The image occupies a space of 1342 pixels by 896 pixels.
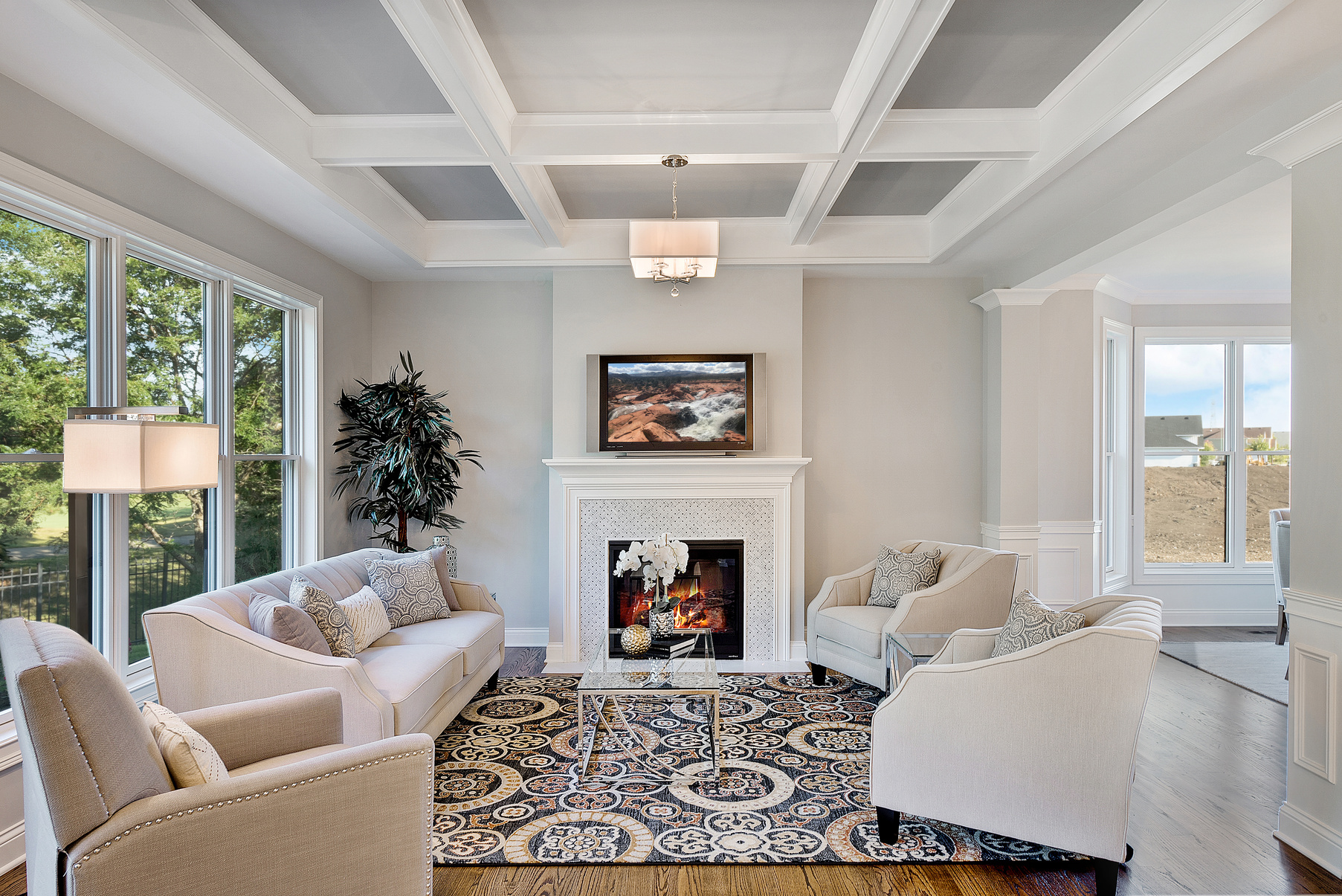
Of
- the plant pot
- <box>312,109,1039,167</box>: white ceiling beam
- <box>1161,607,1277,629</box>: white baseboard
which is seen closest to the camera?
<box>312,109,1039,167</box>: white ceiling beam

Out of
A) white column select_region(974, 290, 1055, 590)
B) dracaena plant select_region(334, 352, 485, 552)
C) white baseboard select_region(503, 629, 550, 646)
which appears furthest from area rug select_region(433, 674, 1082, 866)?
white column select_region(974, 290, 1055, 590)

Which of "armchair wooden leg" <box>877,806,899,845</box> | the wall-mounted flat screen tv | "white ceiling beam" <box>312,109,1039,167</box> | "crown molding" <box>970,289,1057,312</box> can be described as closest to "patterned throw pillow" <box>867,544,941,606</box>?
the wall-mounted flat screen tv

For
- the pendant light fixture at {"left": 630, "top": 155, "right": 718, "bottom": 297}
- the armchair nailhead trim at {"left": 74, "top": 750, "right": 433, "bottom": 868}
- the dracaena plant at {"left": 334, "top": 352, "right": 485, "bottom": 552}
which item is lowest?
the armchair nailhead trim at {"left": 74, "top": 750, "right": 433, "bottom": 868}

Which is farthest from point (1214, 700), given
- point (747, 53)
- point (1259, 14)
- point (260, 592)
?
point (260, 592)

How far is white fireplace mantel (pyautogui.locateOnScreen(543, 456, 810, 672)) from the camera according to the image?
15.8ft

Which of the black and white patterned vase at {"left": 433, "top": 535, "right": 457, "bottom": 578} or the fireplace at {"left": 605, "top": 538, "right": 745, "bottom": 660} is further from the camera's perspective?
the fireplace at {"left": 605, "top": 538, "right": 745, "bottom": 660}

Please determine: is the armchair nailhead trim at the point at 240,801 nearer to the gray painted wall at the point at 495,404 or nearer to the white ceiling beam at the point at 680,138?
the white ceiling beam at the point at 680,138

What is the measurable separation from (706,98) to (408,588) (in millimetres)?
2805

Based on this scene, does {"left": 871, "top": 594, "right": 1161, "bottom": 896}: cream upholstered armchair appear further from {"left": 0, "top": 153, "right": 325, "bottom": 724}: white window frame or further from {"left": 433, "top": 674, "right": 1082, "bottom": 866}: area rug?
{"left": 0, "top": 153, "right": 325, "bottom": 724}: white window frame

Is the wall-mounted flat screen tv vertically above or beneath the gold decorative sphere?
above

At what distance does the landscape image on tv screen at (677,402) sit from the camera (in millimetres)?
4812

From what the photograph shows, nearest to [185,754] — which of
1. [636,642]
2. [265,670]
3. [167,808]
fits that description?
[167,808]

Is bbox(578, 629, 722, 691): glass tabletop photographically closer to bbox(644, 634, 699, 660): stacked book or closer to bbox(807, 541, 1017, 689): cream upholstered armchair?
bbox(644, 634, 699, 660): stacked book

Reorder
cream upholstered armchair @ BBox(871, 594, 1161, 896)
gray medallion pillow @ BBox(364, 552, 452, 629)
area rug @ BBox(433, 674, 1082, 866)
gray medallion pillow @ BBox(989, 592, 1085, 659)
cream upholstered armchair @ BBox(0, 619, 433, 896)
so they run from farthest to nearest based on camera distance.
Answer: gray medallion pillow @ BBox(364, 552, 452, 629), area rug @ BBox(433, 674, 1082, 866), gray medallion pillow @ BBox(989, 592, 1085, 659), cream upholstered armchair @ BBox(871, 594, 1161, 896), cream upholstered armchair @ BBox(0, 619, 433, 896)
